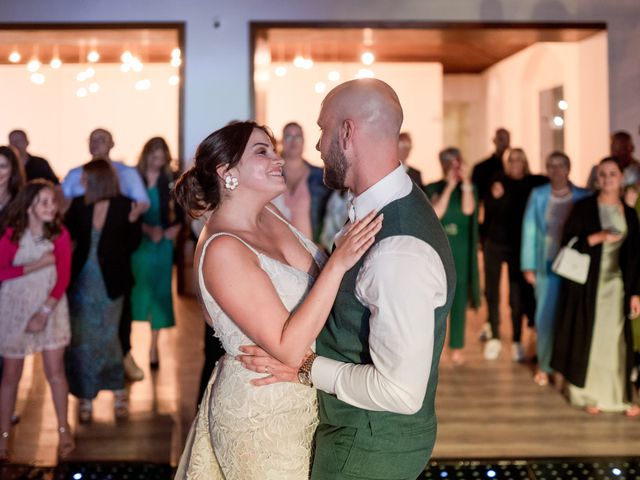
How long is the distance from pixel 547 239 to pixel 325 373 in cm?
380

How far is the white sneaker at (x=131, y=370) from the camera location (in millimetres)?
5441

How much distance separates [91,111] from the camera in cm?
1111

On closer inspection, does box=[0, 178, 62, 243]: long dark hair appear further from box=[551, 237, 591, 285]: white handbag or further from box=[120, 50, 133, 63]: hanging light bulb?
box=[120, 50, 133, 63]: hanging light bulb

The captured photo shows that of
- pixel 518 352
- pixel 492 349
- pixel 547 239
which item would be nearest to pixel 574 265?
pixel 547 239

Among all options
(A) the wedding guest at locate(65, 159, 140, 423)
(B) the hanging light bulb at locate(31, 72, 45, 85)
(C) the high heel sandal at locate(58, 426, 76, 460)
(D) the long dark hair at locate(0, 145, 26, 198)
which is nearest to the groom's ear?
(C) the high heel sandal at locate(58, 426, 76, 460)

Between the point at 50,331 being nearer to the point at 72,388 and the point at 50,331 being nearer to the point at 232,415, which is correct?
the point at 72,388

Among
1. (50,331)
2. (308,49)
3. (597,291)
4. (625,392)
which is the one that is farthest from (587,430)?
(308,49)

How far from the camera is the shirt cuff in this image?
5.74ft

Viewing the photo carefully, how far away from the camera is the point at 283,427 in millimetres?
1943

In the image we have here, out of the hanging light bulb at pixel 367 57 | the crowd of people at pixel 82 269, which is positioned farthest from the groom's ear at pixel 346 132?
the hanging light bulb at pixel 367 57

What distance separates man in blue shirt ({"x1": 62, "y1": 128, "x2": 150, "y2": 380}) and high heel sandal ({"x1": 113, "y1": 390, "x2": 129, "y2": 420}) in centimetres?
61

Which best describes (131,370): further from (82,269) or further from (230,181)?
(230,181)

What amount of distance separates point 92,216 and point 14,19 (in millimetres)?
3273

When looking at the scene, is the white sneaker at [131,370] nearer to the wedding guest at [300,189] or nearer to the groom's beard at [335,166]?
the wedding guest at [300,189]
